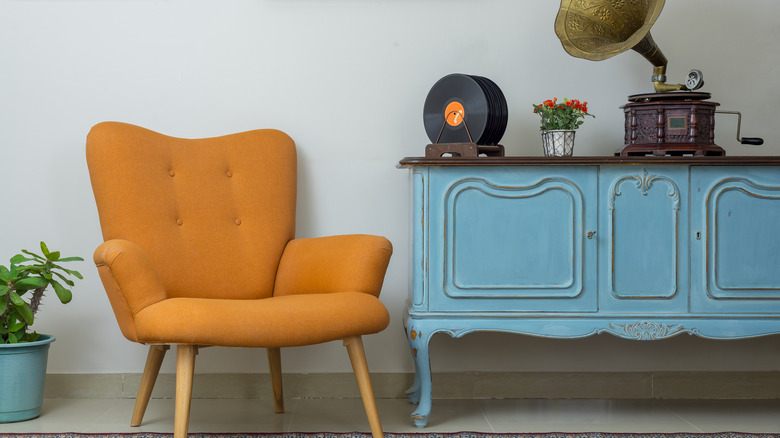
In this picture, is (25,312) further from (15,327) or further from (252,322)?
(252,322)

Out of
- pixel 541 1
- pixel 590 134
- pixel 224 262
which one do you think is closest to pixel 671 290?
pixel 590 134

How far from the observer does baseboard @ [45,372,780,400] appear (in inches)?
99.7

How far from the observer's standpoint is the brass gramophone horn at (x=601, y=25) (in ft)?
7.66

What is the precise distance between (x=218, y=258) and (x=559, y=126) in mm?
1227

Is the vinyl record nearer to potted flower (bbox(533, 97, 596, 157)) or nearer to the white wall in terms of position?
potted flower (bbox(533, 97, 596, 157))

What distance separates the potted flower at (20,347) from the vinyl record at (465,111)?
1.32 m

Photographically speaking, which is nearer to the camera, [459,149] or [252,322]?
[252,322]

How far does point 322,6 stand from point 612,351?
1695mm

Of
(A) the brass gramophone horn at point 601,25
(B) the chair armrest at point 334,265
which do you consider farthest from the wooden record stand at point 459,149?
(A) the brass gramophone horn at point 601,25

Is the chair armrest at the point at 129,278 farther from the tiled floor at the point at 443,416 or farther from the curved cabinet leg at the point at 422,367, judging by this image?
the curved cabinet leg at the point at 422,367

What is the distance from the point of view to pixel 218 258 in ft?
7.59

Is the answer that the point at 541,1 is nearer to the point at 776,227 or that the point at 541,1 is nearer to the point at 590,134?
the point at 590,134

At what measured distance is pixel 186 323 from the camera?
172cm

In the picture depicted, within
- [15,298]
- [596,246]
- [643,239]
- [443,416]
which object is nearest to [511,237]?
[596,246]
